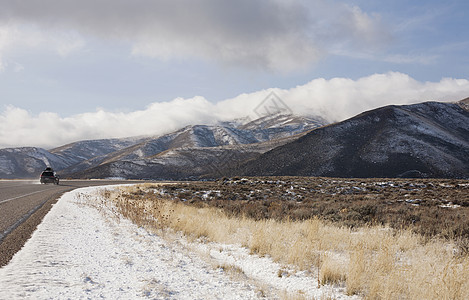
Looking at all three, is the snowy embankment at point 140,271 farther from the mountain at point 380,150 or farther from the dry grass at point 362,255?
the mountain at point 380,150

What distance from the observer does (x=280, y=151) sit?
295ft

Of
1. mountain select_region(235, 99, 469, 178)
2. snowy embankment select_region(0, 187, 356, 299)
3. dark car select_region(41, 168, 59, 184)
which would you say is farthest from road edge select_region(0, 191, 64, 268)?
mountain select_region(235, 99, 469, 178)

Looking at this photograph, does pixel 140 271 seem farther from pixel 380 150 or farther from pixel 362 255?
pixel 380 150

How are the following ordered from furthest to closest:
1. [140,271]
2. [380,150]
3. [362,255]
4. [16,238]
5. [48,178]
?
[380,150], [48,178], [16,238], [140,271], [362,255]

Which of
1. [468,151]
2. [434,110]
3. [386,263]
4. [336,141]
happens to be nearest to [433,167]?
[468,151]

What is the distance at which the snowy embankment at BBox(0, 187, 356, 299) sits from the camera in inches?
156

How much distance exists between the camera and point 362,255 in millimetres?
4703

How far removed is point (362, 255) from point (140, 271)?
13.0ft

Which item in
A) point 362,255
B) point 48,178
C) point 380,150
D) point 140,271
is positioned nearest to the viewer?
point 362,255

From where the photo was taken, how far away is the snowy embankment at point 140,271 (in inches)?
156

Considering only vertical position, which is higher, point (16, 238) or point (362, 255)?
point (16, 238)

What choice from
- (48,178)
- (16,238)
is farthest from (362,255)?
(48,178)

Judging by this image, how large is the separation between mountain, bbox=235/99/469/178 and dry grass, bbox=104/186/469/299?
219 feet

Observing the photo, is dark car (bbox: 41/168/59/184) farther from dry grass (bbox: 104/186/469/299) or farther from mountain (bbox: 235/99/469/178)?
mountain (bbox: 235/99/469/178)
